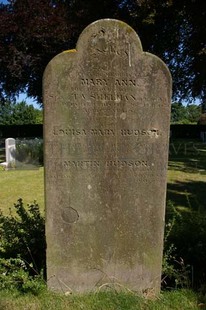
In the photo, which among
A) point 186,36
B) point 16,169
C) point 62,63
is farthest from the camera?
point 186,36

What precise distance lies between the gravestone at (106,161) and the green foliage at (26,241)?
597 millimetres

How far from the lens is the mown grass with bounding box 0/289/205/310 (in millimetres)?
3268

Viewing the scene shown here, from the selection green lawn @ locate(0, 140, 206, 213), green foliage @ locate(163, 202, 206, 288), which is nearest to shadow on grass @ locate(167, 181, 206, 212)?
green lawn @ locate(0, 140, 206, 213)

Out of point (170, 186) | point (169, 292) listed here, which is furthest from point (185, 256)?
point (170, 186)

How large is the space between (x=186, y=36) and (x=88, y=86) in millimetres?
17379

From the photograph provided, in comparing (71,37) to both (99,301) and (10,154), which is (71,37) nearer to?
(10,154)

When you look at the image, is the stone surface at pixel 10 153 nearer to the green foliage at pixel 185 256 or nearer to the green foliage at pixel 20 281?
the green foliage at pixel 185 256

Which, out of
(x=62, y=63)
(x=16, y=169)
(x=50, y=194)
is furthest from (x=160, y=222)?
(x=16, y=169)

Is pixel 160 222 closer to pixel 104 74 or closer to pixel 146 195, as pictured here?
pixel 146 195

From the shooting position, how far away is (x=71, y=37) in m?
24.7

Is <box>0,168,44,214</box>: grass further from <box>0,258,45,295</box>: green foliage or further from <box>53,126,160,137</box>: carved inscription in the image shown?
<box>53,126,160,137</box>: carved inscription

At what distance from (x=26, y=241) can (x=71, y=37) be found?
22.2 metres

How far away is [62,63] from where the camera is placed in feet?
11.0

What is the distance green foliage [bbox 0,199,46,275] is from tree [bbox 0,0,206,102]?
12.1m
